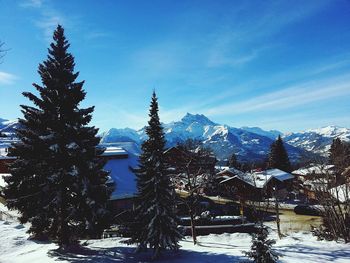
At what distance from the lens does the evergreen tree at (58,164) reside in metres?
19.4

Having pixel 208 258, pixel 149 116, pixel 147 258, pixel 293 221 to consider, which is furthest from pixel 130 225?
pixel 293 221

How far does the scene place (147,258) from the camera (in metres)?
19.4

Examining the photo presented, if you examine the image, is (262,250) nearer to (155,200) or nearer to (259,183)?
(155,200)

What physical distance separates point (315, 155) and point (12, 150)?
23.3 m

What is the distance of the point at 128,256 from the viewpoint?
19719mm

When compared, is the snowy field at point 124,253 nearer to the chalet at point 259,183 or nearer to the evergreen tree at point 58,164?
the evergreen tree at point 58,164

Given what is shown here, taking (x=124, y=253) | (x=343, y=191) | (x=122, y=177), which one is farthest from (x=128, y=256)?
(x=122, y=177)

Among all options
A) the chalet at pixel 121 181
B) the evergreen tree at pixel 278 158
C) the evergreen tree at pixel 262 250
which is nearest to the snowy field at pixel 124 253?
the evergreen tree at pixel 262 250

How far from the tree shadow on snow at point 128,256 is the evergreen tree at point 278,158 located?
6352 cm

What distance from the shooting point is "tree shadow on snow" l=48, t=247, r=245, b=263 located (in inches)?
726

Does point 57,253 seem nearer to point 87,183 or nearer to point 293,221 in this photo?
point 87,183

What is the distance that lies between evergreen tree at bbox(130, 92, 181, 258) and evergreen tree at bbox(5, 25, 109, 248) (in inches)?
99.6

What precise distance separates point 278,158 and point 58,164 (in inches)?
2755

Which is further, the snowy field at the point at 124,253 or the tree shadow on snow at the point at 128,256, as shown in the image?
the tree shadow on snow at the point at 128,256
